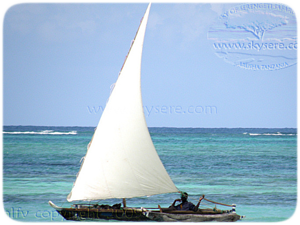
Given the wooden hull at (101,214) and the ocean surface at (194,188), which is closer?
the wooden hull at (101,214)

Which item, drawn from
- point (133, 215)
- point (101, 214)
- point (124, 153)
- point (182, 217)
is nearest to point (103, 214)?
point (101, 214)

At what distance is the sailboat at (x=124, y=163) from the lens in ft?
47.4

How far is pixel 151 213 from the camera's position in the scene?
47.6ft

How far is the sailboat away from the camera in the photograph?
14.4 metres

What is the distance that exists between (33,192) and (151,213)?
993 cm

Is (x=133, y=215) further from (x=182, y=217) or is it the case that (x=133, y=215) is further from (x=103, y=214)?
(x=182, y=217)

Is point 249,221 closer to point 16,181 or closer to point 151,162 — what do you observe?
point 151,162

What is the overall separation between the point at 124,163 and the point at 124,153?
33 centimetres

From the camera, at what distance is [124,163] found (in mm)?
14711

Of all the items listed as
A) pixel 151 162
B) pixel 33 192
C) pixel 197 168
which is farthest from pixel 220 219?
pixel 197 168
